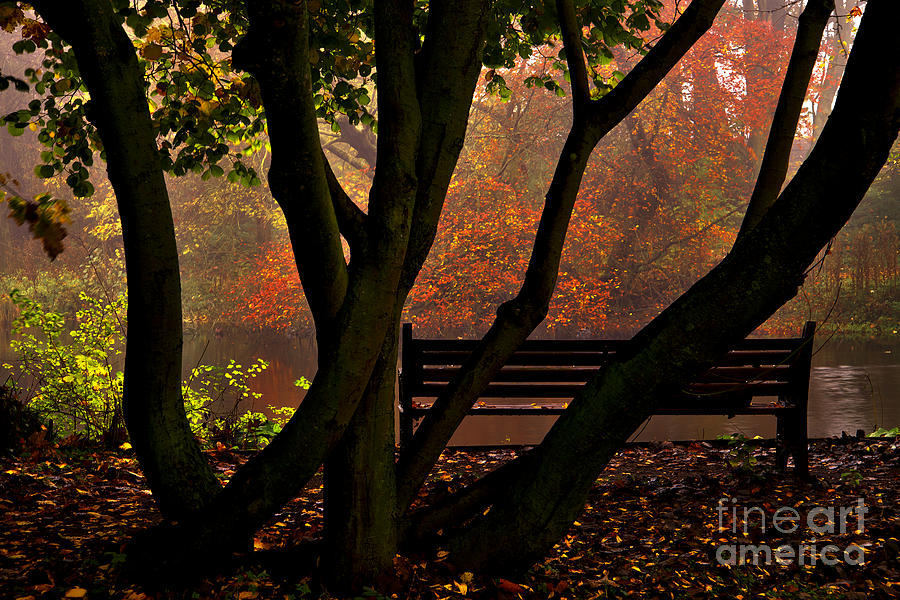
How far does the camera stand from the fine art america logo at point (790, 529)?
4039 mm

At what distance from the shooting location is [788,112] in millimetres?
3502

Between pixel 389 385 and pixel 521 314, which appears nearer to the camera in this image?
pixel 389 385

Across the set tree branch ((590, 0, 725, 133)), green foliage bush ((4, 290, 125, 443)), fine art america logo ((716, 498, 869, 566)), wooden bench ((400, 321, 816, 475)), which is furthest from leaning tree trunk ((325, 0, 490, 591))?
green foliage bush ((4, 290, 125, 443))

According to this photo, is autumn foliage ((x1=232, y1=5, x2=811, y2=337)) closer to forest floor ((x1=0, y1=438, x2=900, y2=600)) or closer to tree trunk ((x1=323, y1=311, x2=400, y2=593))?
forest floor ((x1=0, y1=438, x2=900, y2=600))

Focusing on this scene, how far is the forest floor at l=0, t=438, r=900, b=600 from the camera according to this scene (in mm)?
3377

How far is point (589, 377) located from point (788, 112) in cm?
317

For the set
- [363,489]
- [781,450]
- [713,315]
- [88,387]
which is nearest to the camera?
[713,315]

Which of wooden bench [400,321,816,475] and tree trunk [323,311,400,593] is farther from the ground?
wooden bench [400,321,816,475]

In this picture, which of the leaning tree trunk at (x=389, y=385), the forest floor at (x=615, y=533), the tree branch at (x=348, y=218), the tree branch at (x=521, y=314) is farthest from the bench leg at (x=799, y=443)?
the tree branch at (x=348, y=218)

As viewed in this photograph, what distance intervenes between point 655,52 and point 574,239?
59.2ft

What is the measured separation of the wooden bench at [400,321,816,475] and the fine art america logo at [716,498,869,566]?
0.88 m

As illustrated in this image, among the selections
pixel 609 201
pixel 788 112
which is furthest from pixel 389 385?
pixel 609 201

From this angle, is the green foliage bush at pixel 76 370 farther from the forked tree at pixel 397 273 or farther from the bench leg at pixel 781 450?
the bench leg at pixel 781 450

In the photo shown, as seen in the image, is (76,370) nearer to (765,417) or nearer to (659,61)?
(659,61)
